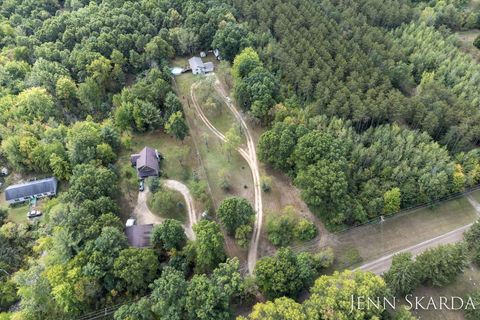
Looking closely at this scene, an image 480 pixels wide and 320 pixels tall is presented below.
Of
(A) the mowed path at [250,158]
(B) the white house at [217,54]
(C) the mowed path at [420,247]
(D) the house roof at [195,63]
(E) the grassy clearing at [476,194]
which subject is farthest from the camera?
(B) the white house at [217,54]

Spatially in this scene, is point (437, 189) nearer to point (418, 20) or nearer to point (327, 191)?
point (327, 191)

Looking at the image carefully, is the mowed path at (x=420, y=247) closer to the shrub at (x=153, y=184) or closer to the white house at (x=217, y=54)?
the shrub at (x=153, y=184)

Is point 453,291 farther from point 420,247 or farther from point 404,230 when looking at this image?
point 404,230

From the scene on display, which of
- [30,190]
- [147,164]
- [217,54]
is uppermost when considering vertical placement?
[217,54]

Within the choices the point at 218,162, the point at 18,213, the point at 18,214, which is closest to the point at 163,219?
the point at 218,162

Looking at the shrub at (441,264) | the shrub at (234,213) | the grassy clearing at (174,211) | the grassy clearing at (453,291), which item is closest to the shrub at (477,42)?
the grassy clearing at (453,291)

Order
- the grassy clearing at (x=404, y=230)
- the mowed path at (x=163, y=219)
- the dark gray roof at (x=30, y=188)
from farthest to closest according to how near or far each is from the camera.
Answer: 1. the dark gray roof at (x=30, y=188)
2. the mowed path at (x=163, y=219)
3. the grassy clearing at (x=404, y=230)
